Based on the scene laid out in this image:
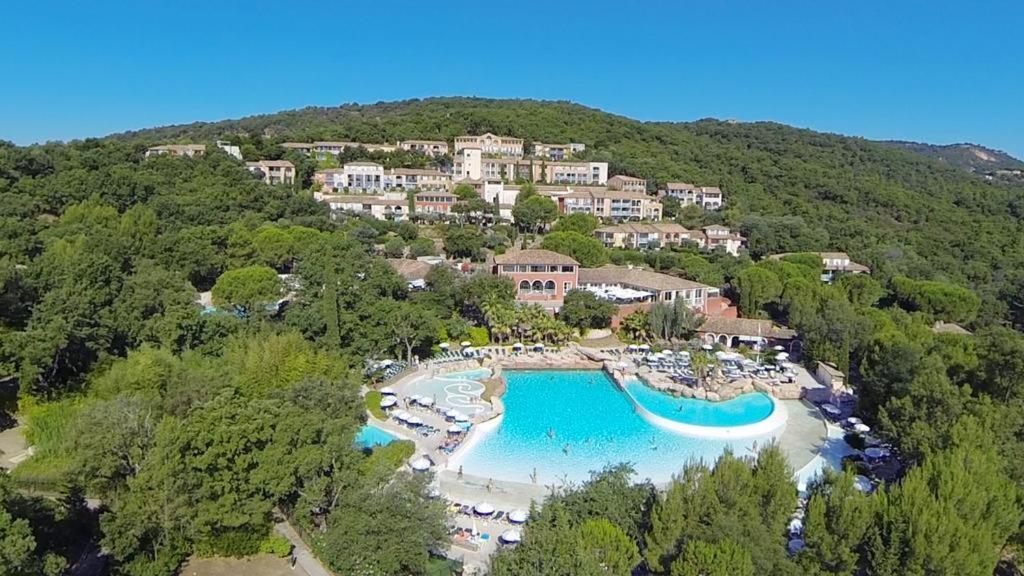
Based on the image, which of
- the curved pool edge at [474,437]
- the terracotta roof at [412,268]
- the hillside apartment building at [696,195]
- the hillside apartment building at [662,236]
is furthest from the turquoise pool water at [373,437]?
the hillside apartment building at [696,195]

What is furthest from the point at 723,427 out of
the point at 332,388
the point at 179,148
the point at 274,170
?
the point at 179,148

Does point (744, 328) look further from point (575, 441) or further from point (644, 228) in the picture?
point (644, 228)

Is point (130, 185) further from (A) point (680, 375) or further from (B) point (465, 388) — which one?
(A) point (680, 375)

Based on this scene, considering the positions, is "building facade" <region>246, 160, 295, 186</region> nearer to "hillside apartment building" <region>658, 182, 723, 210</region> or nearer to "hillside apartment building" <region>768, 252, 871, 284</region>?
"hillside apartment building" <region>658, 182, 723, 210</region>

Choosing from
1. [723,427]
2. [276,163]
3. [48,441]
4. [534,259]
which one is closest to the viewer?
[48,441]

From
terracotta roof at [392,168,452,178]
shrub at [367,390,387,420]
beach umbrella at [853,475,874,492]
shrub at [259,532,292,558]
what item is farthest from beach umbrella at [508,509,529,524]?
terracotta roof at [392,168,452,178]

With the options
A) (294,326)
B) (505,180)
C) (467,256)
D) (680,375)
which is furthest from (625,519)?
(505,180)
